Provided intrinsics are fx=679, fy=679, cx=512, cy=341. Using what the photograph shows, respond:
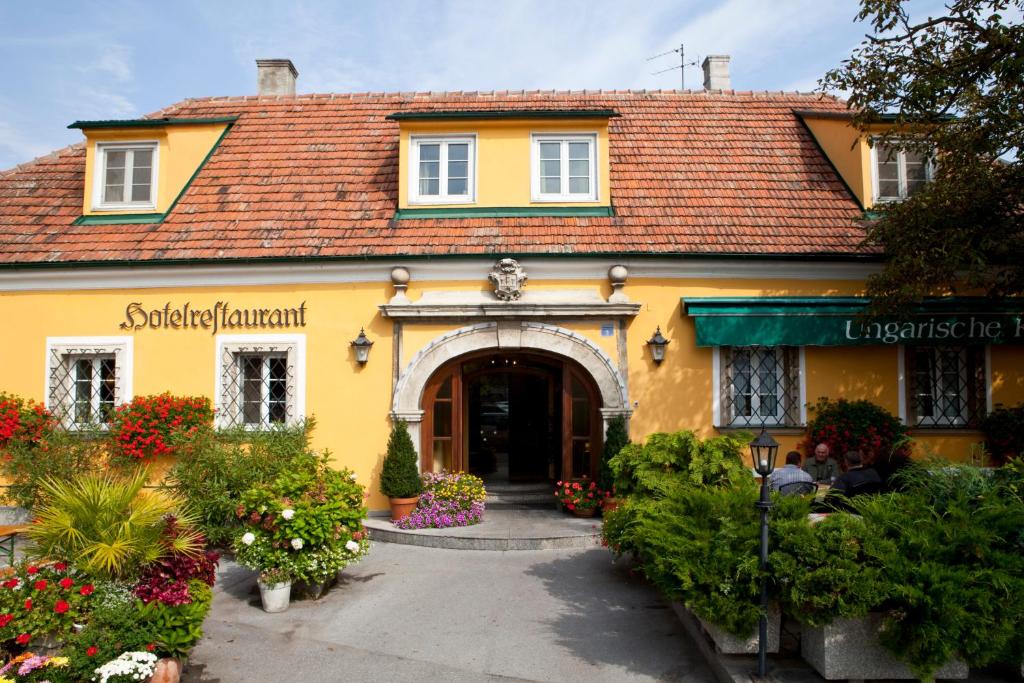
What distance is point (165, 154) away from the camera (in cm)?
1186

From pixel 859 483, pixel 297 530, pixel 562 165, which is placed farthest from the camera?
pixel 562 165

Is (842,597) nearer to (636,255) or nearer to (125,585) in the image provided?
(125,585)

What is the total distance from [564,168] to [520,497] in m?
5.62

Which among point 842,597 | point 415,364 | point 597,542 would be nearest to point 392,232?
point 415,364

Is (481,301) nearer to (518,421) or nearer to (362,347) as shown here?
(362,347)

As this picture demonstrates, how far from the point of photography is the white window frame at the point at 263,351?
1066 centimetres

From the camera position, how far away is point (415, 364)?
416 inches

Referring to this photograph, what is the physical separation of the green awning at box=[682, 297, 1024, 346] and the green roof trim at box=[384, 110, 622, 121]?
3509 mm

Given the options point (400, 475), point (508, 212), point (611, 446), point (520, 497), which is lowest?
point (520, 497)

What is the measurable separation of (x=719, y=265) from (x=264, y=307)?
23.6ft

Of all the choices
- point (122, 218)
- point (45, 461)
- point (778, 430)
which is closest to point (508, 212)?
point (778, 430)

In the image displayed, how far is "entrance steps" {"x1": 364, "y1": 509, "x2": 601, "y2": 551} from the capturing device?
9.27m

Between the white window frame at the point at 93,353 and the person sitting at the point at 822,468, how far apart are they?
34.2 ft

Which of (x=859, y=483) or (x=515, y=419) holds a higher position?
(x=515, y=419)
